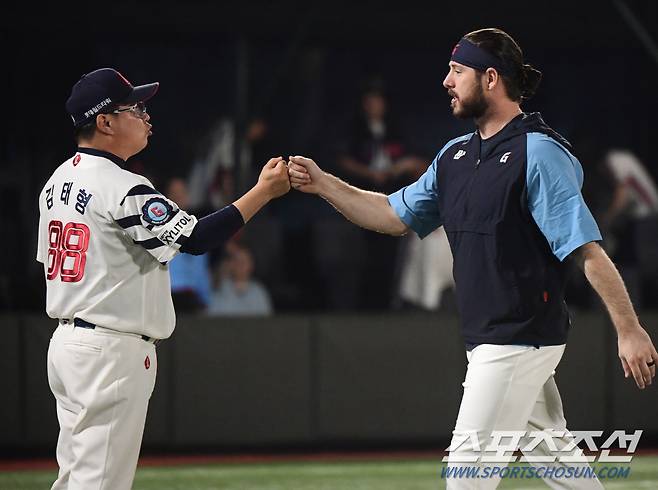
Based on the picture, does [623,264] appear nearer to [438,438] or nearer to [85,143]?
[438,438]

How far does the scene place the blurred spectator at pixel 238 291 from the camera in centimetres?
992

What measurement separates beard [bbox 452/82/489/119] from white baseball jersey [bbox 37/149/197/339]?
1.23 metres

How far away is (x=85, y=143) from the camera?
4855 millimetres

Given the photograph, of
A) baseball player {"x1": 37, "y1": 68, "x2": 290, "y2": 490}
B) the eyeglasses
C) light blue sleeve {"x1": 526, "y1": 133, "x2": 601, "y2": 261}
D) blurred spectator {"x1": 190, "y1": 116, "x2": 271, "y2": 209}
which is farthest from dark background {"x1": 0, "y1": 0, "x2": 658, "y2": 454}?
light blue sleeve {"x1": 526, "y1": 133, "x2": 601, "y2": 261}

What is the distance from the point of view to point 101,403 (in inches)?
179

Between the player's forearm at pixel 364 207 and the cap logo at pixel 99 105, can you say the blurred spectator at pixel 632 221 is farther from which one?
the cap logo at pixel 99 105

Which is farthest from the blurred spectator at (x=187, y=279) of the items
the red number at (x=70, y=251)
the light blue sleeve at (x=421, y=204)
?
the red number at (x=70, y=251)

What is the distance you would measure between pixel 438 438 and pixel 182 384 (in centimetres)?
214

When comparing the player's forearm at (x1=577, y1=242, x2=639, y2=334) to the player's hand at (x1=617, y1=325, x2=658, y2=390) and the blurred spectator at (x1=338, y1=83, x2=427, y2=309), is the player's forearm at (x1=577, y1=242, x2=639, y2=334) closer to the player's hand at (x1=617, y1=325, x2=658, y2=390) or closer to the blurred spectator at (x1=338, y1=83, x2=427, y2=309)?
the player's hand at (x1=617, y1=325, x2=658, y2=390)

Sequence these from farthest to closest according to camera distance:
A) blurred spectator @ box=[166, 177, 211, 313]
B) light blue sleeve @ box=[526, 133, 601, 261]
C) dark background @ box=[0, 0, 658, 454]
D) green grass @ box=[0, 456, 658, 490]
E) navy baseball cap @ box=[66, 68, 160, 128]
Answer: blurred spectator @ box=[166, 177, 211, 313] → dark background @ box=[0, 0, 658, 454] → green grass @ box=[0, 456, 658, 490] → navy baseball cap @ box=[66, 68, 160, 128] → light blue sleeve @ box=[526, 133, 601, 261]

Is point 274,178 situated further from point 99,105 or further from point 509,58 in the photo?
point 509,58

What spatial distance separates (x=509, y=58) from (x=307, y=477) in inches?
170

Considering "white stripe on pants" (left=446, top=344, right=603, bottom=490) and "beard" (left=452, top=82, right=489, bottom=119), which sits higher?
"beard" (left=452, top=82, right=489, bottom=119)

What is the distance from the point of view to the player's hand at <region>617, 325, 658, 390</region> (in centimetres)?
440
